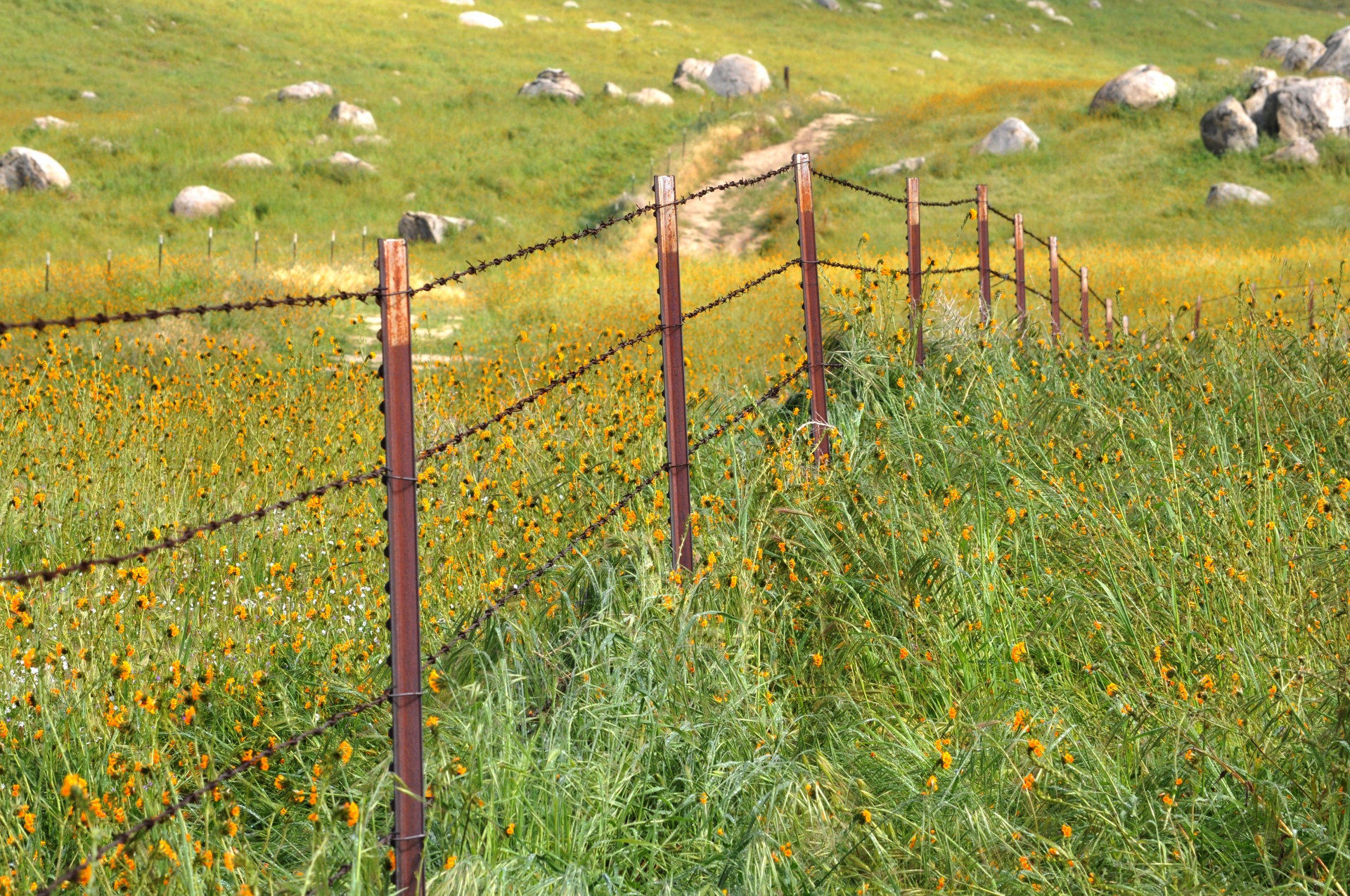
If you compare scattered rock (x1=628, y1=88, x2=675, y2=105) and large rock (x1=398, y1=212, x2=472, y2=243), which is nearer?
large rock (x1=398, y1=212, x2=472, y2=243)

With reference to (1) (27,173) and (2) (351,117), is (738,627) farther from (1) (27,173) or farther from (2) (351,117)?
(2) (351,117)

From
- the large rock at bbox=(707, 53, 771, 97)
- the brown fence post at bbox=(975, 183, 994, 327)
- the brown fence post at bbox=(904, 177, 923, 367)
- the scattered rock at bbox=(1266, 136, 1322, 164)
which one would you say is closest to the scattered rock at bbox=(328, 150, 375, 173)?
the large rock at bbox=(707, 53, 771, 97)

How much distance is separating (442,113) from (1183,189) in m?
22.1

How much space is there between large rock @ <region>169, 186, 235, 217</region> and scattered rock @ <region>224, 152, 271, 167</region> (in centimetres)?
243

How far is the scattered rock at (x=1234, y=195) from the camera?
2081 cm

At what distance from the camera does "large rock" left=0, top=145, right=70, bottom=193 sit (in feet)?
84.9

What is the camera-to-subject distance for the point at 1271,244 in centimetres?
1852

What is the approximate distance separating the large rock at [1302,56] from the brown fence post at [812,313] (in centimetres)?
2957

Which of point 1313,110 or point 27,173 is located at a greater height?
point 1313,110

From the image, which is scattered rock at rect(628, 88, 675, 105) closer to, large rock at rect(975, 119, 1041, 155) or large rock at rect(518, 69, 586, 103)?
large rock at rect(518, 69, 586, 103)

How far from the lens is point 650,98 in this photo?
119ft

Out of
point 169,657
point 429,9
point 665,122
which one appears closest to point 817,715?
point 169,657

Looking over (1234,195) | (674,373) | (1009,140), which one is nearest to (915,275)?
(674,373)

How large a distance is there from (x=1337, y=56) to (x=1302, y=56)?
4.22m
